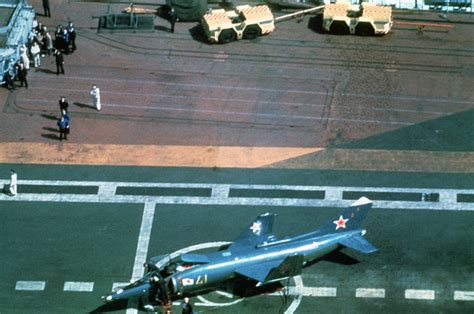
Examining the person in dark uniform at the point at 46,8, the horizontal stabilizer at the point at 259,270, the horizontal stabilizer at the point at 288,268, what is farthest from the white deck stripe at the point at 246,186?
the person in dark uniform at the point at 46,8

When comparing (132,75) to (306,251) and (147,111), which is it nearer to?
(147,111)

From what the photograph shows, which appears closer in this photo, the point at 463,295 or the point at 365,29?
the point at 463,295

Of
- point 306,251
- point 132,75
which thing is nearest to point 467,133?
point 306,251

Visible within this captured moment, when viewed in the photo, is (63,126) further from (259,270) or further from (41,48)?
(259,270)

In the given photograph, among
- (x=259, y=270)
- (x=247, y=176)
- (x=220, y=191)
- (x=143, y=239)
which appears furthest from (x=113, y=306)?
(x=247, y=176)

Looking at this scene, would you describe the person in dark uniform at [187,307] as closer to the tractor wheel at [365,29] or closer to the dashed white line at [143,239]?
the dashed white line at [143,239]

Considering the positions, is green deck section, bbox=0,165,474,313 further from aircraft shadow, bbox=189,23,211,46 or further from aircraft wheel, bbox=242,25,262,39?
aircraft wheel, bbox=242,25,262,39

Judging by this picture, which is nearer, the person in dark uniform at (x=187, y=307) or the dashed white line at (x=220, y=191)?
the person in dark uniform at (x=187, y=307)

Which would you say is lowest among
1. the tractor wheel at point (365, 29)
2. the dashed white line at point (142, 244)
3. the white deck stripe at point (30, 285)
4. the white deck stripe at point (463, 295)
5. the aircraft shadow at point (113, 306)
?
the white deck stripe at point (30, 285)
